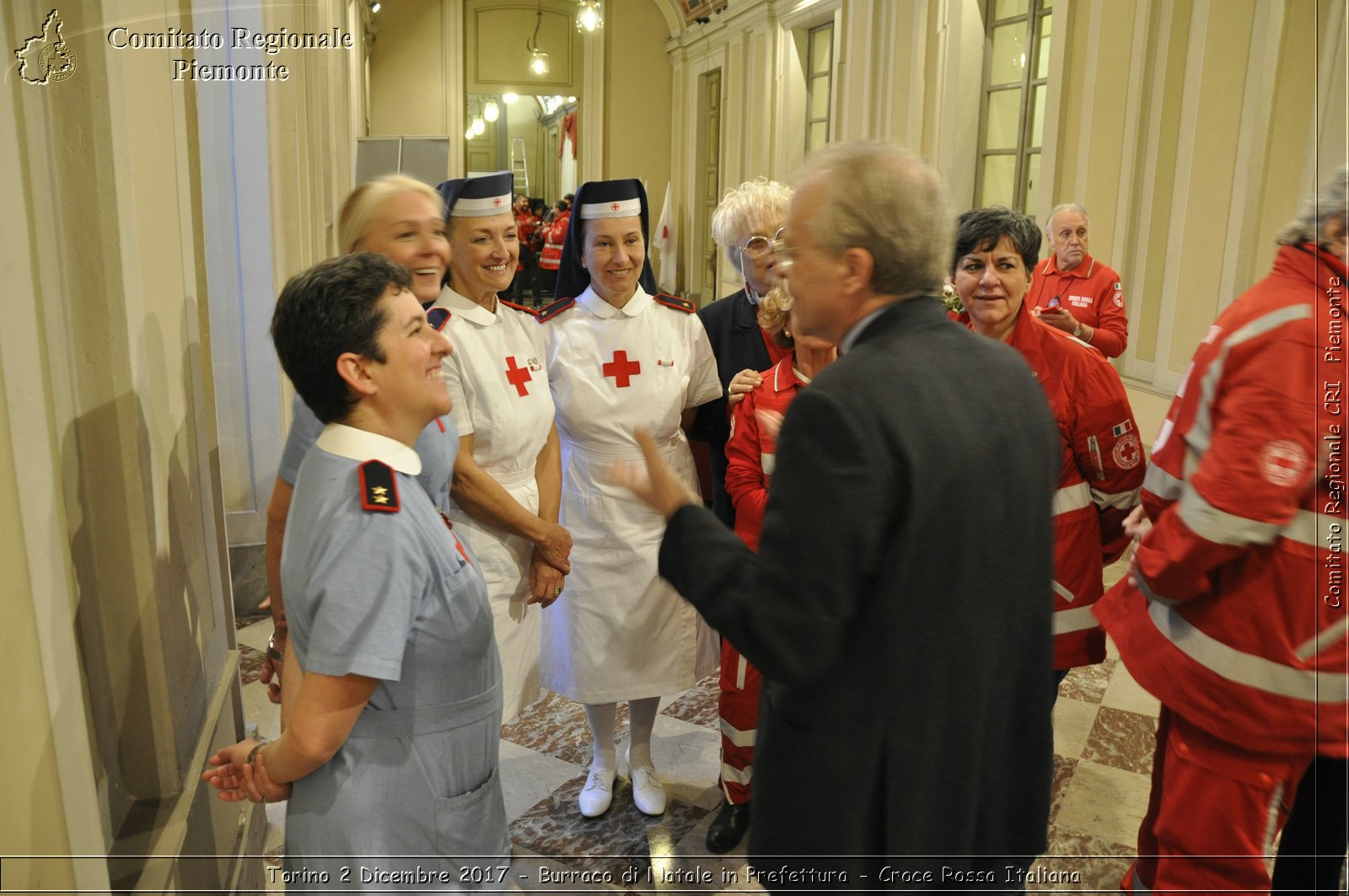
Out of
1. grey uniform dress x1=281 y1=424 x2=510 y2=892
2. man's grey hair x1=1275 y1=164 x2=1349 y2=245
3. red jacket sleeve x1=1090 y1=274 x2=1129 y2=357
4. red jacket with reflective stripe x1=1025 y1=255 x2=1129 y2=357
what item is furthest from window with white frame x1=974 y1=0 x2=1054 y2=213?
grey uniform dress x1=281 y1=424 x2=510 y2=892

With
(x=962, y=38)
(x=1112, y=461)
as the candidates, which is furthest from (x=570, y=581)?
(x=962, y=38)

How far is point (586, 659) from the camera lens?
269 centimetres

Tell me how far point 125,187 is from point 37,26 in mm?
328

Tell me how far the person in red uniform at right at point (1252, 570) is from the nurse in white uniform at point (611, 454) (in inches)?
49.3

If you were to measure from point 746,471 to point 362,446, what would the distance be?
1313 millimetres

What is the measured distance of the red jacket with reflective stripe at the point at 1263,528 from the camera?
1598 mm

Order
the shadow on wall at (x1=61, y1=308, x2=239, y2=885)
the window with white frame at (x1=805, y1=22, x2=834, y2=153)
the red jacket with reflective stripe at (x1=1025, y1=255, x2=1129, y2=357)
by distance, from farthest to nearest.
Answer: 1. the window with white frame at (x1=805, y1=22, x2=834, y2=153)
2. the red jacket with reflective stripe at (x1=1025, y1=255, x2=1129, y2=357)
3. the shadow on wall at (x1=61, y1=308, x2=239, y2=885)

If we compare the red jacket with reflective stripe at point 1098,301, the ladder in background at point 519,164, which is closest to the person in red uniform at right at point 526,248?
the ladder in background at point 519,164

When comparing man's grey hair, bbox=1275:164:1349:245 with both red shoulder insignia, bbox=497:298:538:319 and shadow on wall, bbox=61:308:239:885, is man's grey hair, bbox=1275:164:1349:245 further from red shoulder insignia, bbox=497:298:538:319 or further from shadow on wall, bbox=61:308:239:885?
shadow on wall, bbox=61:308:239:885

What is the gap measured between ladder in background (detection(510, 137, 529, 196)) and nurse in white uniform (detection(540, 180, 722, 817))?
1963cm

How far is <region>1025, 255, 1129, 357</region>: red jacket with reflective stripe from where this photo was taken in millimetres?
4879

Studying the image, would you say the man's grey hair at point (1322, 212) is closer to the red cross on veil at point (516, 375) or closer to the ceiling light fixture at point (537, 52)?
the red cross on veil at point (516, 375)

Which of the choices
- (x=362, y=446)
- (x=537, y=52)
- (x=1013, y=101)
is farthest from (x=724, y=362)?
(x=537, y=52)

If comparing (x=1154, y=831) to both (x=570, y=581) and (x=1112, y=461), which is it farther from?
(x=570, y=581)
